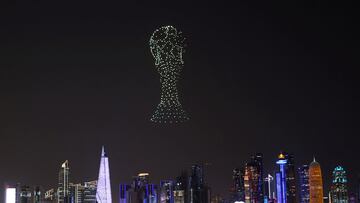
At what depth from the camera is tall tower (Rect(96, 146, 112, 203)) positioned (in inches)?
788

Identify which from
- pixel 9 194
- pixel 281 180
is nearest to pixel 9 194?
pixel 9 194

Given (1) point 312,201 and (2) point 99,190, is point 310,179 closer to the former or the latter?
(1) point 312,201

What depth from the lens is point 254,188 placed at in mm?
32531

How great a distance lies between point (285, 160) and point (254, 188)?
2.71 metres

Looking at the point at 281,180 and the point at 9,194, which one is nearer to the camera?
the point at 9,194

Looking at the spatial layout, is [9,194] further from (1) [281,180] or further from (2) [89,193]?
(1) [281,180]

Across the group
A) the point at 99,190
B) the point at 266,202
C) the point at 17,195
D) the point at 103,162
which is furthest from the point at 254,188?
the point at 103,162

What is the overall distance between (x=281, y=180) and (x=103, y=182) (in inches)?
516

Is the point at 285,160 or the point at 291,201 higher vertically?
the point at 285,160

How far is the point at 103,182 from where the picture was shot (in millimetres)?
24594

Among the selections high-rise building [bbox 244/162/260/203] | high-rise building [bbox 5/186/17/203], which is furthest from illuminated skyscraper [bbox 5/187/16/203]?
high-rise building [bbox 244/162/260/203]

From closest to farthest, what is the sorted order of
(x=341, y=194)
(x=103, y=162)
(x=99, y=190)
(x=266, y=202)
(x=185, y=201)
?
(x=103, y=162) < (x=99, y=190) < (x=185, y=201) < (x=266, y=202) < (x=341, y=194)

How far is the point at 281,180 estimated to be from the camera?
34.8 metres

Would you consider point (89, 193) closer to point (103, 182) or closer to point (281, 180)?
point (103, 182)
